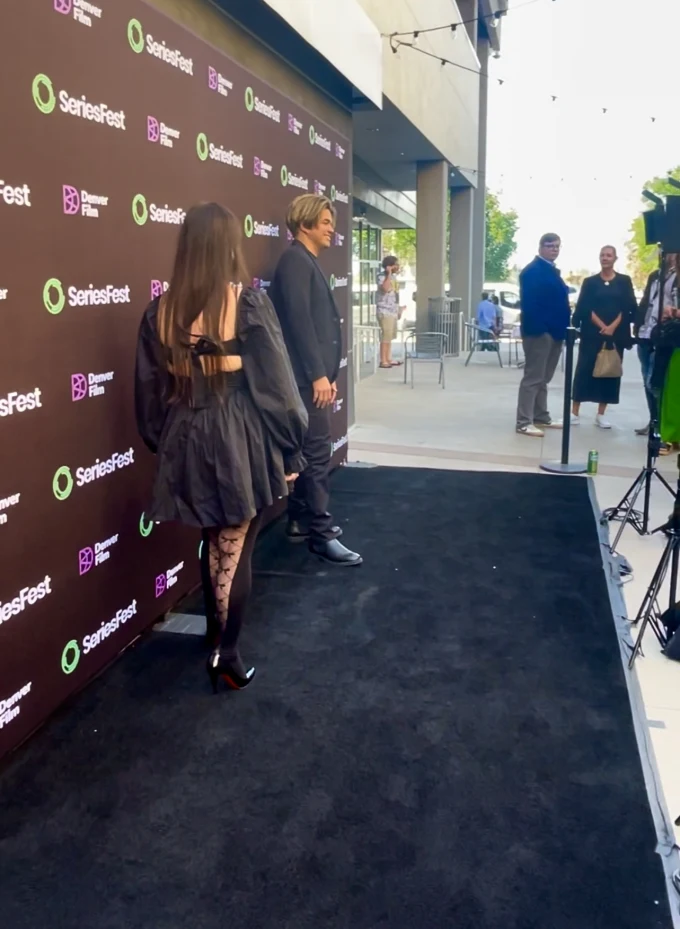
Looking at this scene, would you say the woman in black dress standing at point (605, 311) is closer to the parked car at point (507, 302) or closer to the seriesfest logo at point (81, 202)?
the seriesfest logo at point (81, 202)

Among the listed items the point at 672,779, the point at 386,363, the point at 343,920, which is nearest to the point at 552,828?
the point at 672,779

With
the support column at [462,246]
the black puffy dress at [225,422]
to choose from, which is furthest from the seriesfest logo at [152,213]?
the support column at [462,246]

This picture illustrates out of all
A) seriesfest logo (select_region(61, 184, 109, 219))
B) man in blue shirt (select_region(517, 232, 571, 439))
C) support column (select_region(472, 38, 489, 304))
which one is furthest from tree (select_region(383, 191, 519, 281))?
seriesfest logo (select_region(61, 184, 109, 219))

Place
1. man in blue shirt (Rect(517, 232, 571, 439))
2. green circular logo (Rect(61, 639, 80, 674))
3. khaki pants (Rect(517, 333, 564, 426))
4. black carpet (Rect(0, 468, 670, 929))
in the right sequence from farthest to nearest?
1. khaki pants (Rect(517, 333, 564, 426))
2. man in blue shirt (Rect(517, 232, 571, 439))
3. green circular logo (Rect(61, 639, 80, 674))
4. black carpet (Rect(0, 468, 670, 929))

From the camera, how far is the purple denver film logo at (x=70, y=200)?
9.39 ft

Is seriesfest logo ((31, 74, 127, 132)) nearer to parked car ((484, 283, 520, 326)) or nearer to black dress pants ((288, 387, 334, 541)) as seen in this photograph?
black dress pants ((288, 387, 334, 541))

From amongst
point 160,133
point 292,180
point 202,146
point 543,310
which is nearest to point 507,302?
point 543,310

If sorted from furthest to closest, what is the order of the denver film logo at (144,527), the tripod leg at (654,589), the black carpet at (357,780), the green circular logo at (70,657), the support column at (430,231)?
the support column at (430,231), the denver film logo at (144,527), the tripod leg at (654,589), the green circular logo at (70,657), the black carpet at (357,780)

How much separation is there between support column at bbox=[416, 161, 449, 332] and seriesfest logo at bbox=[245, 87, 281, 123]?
35.4 feet

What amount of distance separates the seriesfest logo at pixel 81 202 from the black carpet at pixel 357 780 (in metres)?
1.77

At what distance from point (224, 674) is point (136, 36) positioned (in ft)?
8.21

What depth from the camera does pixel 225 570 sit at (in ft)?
10.4

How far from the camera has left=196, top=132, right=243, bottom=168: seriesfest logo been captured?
397cm

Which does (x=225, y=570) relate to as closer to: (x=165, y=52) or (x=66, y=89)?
(x=66, y=89)
